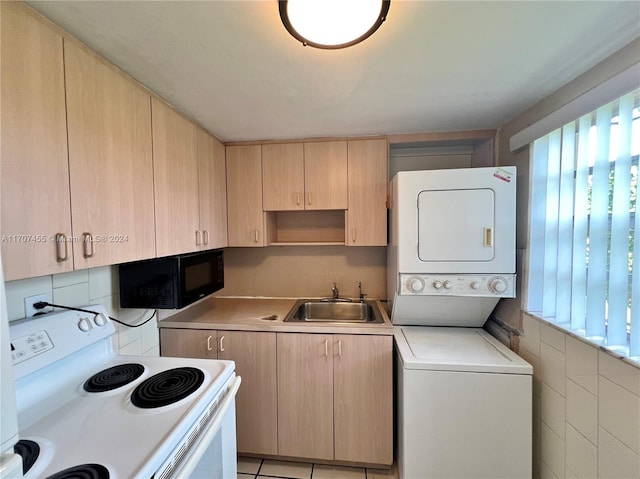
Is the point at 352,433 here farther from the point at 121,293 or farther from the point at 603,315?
the point at 121,293

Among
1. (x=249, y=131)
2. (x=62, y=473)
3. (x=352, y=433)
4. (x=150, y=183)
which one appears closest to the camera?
(x=62, y=473)

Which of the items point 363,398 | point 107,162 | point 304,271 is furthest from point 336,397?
point 107,162

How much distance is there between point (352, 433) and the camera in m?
1.62

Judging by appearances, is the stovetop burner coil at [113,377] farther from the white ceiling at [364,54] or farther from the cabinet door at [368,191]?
the cabinet door at [368,191]

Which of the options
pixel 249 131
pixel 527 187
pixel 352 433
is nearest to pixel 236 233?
pixel 249 131

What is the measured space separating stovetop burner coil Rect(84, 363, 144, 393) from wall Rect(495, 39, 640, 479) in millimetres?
1909

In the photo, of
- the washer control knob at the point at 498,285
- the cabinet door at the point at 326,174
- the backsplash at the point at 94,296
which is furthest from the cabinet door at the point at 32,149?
the washer control knob at the point at 498,285

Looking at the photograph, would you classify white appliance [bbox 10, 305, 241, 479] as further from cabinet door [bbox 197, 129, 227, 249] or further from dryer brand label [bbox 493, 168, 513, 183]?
dryer brand label [bbox 493, 168, 513, 183]

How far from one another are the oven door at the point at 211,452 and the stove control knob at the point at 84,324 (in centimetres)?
68

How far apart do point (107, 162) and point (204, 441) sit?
3.70 feet

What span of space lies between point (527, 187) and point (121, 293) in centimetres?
236

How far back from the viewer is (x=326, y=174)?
194 cm

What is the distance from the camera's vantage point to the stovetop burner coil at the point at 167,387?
92 cm

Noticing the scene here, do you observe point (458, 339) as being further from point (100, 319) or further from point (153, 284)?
point (100, 319)
